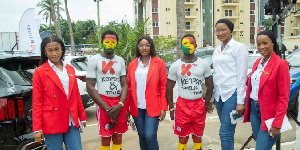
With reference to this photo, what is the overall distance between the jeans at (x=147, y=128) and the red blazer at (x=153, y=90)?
0.07 metres

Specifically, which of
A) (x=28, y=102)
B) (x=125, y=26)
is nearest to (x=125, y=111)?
(x=28, y=102)

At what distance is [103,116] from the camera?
12.8 feet

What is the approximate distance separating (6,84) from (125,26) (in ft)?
26.6

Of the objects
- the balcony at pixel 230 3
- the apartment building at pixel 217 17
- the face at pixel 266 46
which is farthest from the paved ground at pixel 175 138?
the balcony at pixel 230 3

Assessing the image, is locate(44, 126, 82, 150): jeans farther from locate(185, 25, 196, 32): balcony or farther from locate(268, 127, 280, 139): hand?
locate(185, 25, 196, 32): balcony

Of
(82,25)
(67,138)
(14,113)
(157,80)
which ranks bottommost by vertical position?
(67,138)

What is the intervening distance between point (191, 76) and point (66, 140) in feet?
5.73

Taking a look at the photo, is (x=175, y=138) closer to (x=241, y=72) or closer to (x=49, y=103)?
(x=241, y=72)

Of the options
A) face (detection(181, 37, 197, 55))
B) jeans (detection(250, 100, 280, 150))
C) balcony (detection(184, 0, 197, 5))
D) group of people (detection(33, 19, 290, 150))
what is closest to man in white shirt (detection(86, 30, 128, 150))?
group of people (detection(33, 19, 290, 150))

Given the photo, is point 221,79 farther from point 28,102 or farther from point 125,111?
point 28,102

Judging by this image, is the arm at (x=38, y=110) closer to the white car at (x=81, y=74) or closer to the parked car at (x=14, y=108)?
the parked car at (x=14, y=108)

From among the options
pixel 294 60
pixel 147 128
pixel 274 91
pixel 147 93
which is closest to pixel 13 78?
pixel 147 93

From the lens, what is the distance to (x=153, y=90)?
3.93 meters

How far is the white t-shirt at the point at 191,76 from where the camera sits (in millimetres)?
3867
